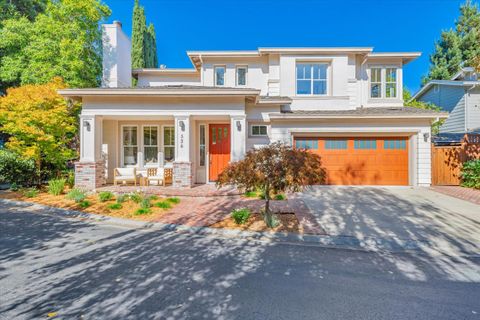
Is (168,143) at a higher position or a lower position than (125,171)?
higher

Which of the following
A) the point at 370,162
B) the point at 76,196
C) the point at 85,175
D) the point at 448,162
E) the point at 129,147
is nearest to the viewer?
the point at 76,196

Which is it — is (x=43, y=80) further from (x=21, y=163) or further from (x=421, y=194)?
(x=421, y=194)

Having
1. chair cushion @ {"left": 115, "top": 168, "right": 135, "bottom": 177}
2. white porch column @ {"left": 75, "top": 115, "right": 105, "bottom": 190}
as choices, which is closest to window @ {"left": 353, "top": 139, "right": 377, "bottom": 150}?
chair cushion @ {"left": 115, "top": 168, "right": 135, "bottom": 177}

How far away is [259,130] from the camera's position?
39.4 feet

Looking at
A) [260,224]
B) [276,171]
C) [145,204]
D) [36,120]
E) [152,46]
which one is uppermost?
[152,46]

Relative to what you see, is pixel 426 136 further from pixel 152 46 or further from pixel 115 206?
pixel 152 46

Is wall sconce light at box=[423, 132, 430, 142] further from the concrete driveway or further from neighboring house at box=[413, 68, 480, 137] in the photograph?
neighboring house at box=[413, 68, 480, 137]

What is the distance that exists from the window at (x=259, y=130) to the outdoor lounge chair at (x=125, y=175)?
5.70 metres

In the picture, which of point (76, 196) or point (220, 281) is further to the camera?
point (76, 196)

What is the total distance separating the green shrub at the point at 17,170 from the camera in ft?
36.2

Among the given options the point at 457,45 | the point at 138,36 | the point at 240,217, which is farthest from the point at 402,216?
the point at 457,45

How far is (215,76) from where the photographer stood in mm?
13961

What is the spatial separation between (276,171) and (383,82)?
38.1ft

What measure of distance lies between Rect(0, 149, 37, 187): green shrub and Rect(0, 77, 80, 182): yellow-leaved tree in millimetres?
1208
